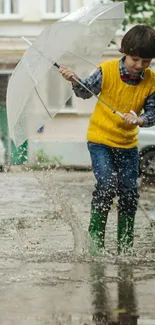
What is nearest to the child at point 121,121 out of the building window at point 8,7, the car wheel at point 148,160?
the car wheel at point 148,160

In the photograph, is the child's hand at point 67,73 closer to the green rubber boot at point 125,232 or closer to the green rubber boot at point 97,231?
the green rubber boot at point 97,231

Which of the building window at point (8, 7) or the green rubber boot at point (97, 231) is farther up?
the green rubber boot at point (97, 231)

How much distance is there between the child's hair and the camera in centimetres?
744

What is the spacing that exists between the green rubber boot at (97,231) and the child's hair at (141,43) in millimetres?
1197

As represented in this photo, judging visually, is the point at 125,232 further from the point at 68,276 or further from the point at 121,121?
the point at 68,276

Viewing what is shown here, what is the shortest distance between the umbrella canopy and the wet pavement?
3.16ft

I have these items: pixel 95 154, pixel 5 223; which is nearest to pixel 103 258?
pixel 95 154

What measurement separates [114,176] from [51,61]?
97cm

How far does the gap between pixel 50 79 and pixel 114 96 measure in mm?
485

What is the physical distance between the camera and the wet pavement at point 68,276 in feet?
18.9

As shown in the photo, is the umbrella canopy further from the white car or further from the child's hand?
the white car

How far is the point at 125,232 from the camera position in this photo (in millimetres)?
8008

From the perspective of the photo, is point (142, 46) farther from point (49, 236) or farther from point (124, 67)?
point (49, 236)

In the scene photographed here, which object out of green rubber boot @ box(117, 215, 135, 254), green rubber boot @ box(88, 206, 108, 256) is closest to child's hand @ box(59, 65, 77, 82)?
green rubber boot @ box(88, 206, 108, 256)
